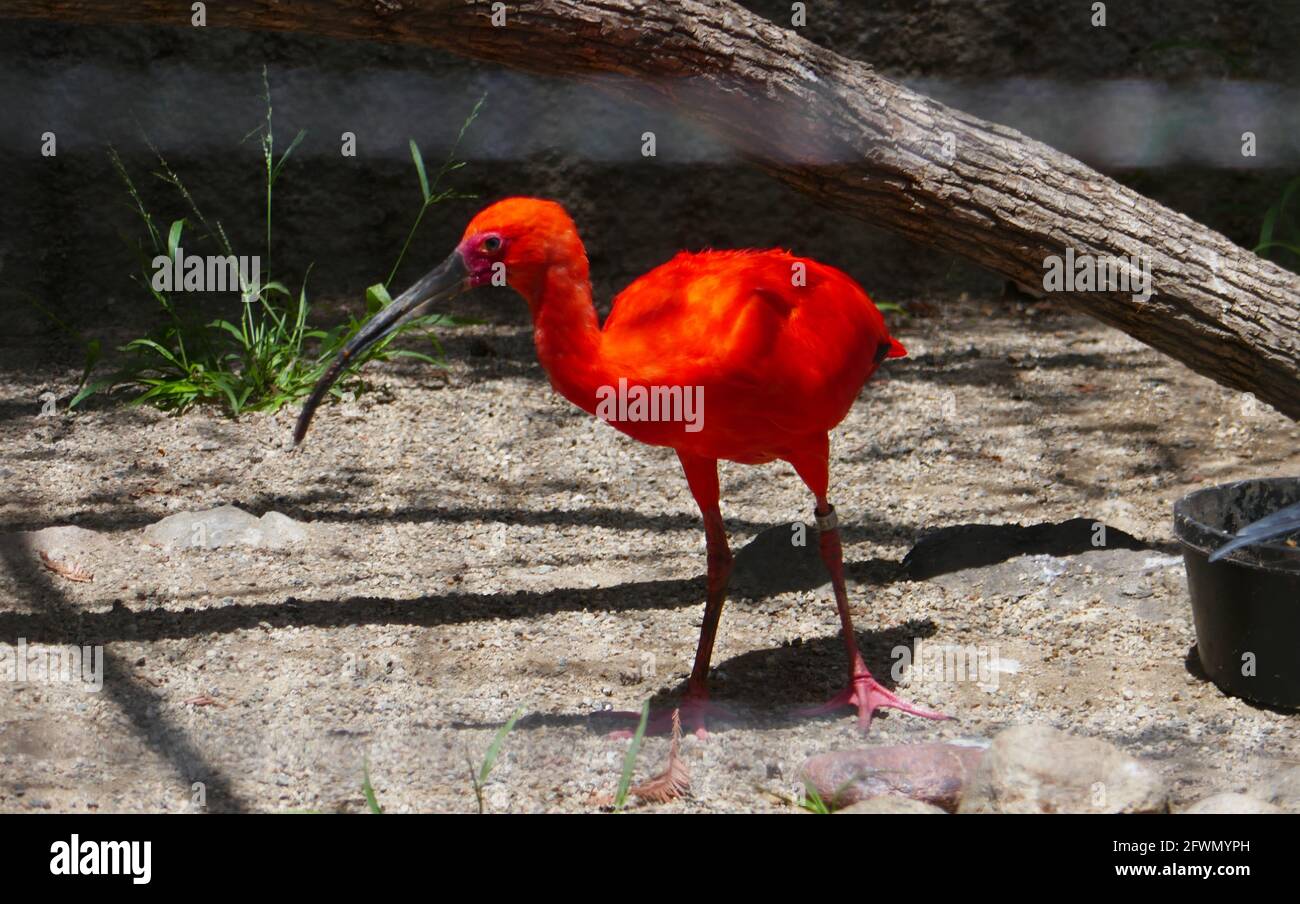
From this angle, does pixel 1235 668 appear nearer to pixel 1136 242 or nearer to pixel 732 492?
pixel 1136 242

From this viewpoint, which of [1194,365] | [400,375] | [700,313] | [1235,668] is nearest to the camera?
[700,313]

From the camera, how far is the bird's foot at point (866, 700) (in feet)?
11.5

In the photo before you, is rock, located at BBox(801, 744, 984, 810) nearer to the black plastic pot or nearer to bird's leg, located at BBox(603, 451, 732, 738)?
bird's leg, located at BBox(603, 451, 732, 738)

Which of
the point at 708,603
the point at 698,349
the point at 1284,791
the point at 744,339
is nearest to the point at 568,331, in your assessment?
the point at 698,349

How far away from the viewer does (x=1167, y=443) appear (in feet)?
17.0

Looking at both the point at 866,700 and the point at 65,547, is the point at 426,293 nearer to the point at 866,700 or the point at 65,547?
the point at 866,700

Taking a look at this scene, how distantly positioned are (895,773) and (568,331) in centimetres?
110

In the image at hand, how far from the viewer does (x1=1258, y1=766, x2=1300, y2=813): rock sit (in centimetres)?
286

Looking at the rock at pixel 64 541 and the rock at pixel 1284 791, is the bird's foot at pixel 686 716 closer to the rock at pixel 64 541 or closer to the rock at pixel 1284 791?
the rock at pixel 1284 791

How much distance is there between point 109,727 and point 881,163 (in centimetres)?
224

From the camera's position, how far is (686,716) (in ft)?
11.2

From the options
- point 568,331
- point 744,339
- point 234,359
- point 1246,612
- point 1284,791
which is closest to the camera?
point 1284,791

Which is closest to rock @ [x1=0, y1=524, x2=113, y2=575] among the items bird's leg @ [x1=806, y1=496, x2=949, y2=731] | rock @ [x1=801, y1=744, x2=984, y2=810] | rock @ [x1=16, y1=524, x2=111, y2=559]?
rock @ [x1=16, y1=524, x2=111, y2=559]

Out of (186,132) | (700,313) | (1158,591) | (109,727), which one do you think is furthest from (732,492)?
(186,132)
